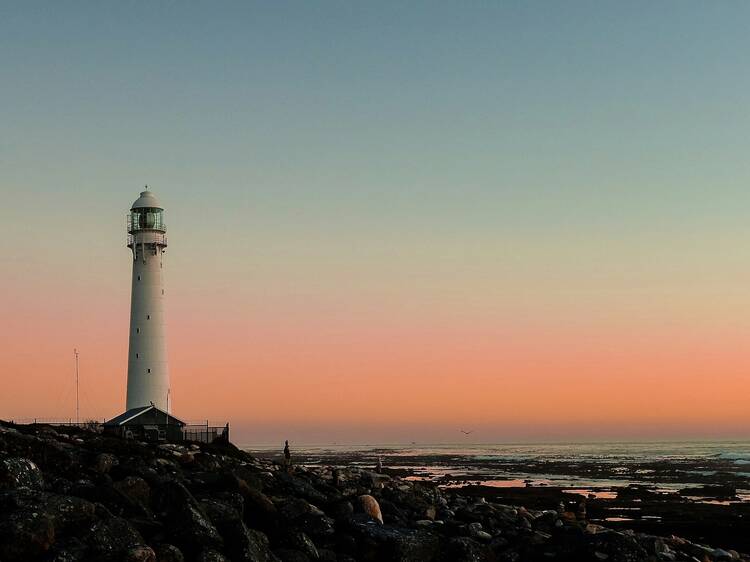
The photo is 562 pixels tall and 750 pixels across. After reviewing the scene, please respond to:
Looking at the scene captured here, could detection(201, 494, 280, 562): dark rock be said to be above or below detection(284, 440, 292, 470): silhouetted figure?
below

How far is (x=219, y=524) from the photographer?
16.7 meters

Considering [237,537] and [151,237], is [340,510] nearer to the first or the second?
[237,537]

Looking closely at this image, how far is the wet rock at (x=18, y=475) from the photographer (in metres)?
16.0

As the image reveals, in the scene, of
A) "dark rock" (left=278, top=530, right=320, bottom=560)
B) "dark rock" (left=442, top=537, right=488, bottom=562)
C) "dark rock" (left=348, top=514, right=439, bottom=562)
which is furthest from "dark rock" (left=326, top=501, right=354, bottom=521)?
"dark rock" (left=442, top=537, right=488, bottom=562)

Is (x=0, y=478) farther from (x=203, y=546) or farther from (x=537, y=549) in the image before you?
(x=537, y=549)

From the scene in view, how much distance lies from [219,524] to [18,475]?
377 cm

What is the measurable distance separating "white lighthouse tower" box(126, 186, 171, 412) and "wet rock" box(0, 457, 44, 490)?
36.3m

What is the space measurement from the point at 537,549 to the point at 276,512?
5.82 meters

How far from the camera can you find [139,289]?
54.2m

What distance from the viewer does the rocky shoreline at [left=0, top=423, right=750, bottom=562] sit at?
46.0 ft

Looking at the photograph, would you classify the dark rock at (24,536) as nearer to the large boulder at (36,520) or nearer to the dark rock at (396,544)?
the large boulder at (36,520)

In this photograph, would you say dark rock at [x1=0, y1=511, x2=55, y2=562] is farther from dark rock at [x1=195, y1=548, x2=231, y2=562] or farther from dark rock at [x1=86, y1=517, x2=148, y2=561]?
dark rock at [x1=195, y1=548, x2=231, y2=562]

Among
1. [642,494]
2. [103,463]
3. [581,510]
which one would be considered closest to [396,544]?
[103,463]

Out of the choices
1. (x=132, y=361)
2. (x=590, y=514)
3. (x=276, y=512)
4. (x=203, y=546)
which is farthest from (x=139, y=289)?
(x=203, y=546)
